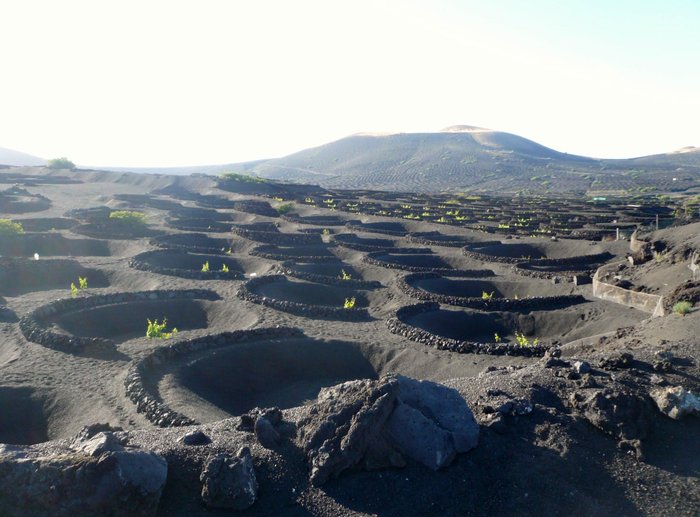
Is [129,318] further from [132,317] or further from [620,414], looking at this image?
[620,414]

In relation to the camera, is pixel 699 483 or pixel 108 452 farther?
pixel 699 483

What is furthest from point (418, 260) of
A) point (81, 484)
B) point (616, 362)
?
point (81, 484)

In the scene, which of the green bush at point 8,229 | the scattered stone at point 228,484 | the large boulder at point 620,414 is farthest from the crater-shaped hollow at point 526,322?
the green bush at point 8,229

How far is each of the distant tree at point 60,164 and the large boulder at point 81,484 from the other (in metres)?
82.8

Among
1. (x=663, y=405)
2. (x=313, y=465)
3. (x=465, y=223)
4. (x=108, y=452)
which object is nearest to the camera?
(x=108, y=452)

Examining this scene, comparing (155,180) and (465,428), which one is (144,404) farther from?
(155,180)

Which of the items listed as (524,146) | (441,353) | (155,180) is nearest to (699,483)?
(441,353)

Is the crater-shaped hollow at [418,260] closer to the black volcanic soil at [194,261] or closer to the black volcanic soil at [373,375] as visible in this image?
the black volcanic soil at [373,375]

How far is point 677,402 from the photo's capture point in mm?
7852

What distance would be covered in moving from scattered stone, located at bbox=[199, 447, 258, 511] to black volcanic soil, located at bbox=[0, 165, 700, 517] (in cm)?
19

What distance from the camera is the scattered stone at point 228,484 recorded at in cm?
622

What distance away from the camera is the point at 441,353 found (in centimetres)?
1475

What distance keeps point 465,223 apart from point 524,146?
15030 centimetres

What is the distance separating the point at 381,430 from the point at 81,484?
3316 mm
